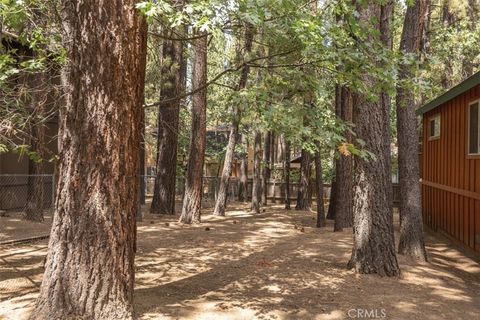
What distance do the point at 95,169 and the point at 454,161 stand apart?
32.9 ft

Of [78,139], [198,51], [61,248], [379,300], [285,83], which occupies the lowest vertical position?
[379,300]

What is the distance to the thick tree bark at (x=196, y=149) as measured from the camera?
1455 centimetres

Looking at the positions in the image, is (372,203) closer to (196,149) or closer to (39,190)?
(196,149)

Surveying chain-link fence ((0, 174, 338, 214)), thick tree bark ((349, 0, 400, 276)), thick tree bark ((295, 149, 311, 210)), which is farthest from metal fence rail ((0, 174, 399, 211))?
thick tree bark ((349, 0, 400, 276))

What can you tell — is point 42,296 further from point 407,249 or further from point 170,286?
point 407,249

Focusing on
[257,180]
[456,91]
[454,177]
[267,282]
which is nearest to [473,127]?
[456,91]

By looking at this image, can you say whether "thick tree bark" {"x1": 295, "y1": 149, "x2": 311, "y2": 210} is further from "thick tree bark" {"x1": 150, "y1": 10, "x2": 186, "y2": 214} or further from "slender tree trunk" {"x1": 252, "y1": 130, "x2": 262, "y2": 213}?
"thick tree bark" {"x1": 150, "y1": 10, "x2": 186, "y2": 214}

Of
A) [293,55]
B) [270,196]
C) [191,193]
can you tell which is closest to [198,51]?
[191,193]

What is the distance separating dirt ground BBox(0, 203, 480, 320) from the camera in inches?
237

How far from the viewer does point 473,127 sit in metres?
10.6

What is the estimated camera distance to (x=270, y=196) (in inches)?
1156

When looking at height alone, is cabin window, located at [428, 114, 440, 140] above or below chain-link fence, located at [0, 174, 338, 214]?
above

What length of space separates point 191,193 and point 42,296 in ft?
32.1

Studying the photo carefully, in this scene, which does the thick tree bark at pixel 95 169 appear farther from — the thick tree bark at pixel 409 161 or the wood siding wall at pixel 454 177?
the wood siding wall at pixel 454 177
